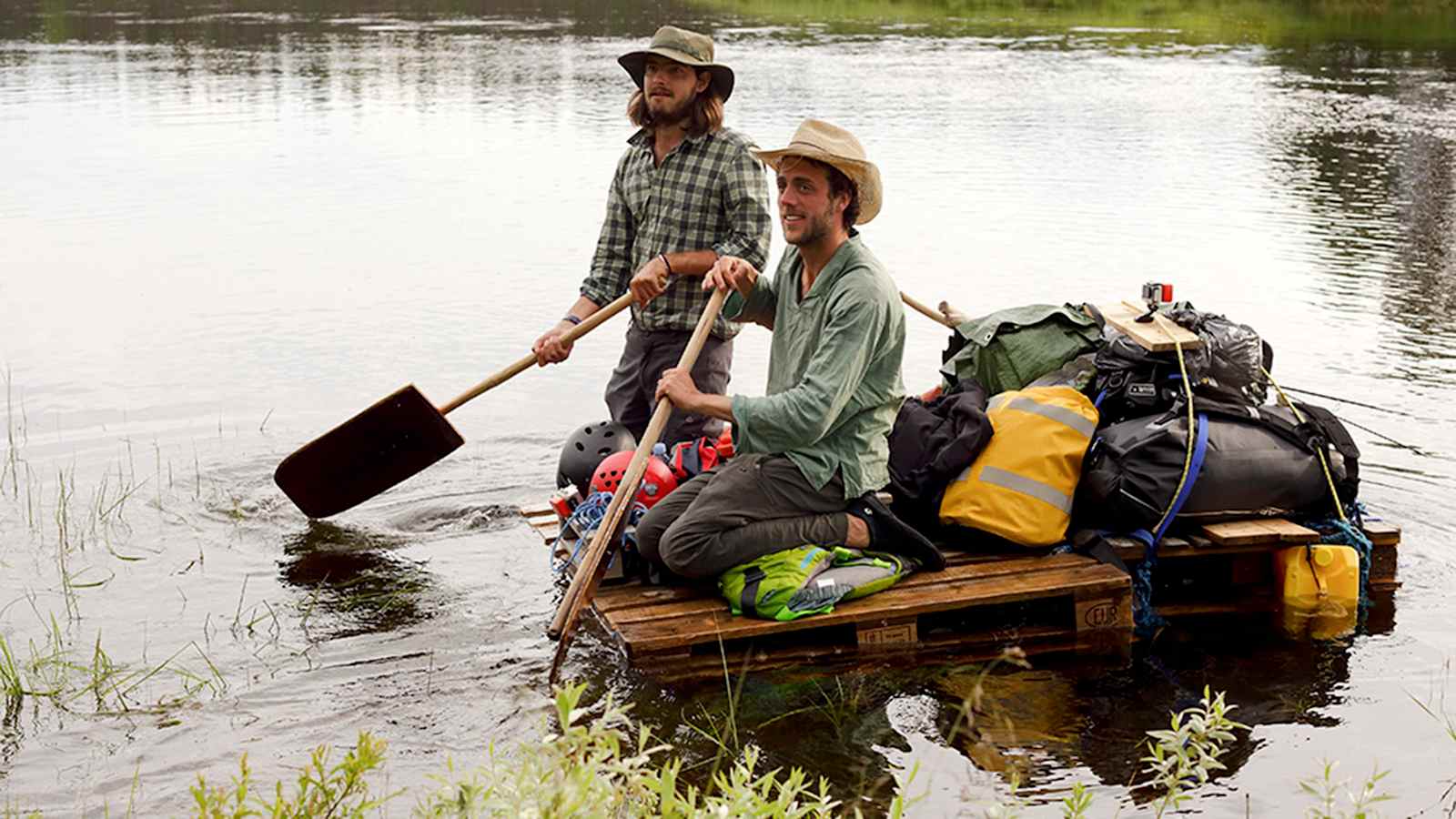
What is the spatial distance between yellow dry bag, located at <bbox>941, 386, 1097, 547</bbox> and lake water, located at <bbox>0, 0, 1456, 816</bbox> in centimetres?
64

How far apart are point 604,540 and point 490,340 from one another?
5.70 meters

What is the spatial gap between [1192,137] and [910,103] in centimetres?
405

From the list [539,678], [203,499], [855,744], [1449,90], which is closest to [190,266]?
[203,499]

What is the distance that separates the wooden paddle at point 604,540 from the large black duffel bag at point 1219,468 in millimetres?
1702

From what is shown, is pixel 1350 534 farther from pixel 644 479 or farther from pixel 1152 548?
pixel 644 479

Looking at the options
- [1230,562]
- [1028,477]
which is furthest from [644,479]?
[1230,562]

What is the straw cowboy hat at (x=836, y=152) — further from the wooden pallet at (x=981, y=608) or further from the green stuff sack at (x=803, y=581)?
the wooden pallet at (x=981, y=608)

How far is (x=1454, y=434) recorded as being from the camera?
9.41 meters

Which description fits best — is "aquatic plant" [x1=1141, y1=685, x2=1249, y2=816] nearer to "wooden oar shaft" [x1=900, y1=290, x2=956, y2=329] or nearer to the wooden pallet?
the wooden pallet

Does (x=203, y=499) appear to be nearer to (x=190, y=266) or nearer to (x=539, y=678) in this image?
(x=539, y=678)

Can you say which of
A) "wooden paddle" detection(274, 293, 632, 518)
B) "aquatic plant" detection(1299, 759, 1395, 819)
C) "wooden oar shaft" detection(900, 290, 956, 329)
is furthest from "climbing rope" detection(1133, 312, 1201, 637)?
"wooden paddle" detection(274, 293, 632, 518)

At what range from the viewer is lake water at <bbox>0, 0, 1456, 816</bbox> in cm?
607

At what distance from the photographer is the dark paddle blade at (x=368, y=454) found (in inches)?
315

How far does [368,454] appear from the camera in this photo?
815 cm
